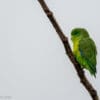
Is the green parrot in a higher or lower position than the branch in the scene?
higher

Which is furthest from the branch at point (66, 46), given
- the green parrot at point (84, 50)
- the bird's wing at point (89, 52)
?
the bird's wing at point (89, 52)

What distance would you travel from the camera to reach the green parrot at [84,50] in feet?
10.5

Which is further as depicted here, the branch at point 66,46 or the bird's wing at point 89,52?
the bird's wing at point 89,52

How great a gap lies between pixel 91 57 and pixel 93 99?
6.58 ft

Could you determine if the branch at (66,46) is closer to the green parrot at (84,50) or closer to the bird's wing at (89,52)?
the green parrot at (84,50)

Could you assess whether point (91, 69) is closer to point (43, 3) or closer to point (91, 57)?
point (91, 57)

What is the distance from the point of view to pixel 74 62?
1.43 m

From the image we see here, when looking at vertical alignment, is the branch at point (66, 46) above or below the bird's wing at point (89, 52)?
below

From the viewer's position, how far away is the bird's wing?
125 inches

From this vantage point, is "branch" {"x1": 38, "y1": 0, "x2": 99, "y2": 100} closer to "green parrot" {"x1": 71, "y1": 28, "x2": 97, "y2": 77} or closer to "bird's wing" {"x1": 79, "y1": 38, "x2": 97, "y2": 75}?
"green parrot" {"x1": 71, "y1": 28, "x2": 97, "y2": 77}

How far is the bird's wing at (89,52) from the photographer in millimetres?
3184

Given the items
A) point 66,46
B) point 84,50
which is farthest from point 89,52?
point 66,46

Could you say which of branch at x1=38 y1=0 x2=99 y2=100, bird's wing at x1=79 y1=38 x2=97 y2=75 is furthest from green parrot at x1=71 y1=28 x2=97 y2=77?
branch at x1=38 y1=0 x2=99 y2=100

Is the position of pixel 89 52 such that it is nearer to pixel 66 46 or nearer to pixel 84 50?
pixel 84 50
